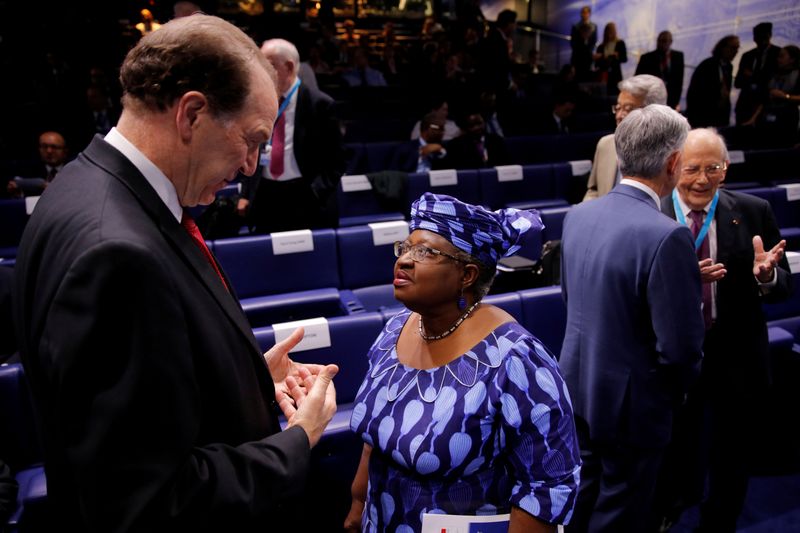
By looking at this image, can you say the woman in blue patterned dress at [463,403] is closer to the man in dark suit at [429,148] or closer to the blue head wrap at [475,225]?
the blue head wrap at [475,225]

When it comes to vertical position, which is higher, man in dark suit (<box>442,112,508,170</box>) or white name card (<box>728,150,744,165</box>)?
man in dark suit (<box>442,112,508,170</box>)

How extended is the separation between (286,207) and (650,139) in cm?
222

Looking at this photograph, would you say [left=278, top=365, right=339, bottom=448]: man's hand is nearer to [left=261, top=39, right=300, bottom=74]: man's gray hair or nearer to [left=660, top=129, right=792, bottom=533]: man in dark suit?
[left=660, top=129, right=792, bottom=533]: man in dark suit

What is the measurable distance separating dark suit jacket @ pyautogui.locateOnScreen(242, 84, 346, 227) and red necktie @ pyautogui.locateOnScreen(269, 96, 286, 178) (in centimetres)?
7

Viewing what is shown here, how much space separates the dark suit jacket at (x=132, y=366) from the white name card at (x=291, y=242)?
2.13m

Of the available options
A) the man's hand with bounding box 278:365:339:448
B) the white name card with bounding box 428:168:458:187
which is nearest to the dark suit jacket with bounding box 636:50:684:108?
the white name card with bounding box 428:168:458:187

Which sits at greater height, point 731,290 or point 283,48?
point 283,48

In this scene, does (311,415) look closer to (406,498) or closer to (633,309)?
(406,498)

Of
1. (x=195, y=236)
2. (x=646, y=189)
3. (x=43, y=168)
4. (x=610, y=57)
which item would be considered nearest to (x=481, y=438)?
(x=195, y=236)

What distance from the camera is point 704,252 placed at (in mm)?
2010

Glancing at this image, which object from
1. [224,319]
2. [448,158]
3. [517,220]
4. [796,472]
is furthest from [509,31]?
[224,319]

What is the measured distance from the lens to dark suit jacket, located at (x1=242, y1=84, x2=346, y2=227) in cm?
319

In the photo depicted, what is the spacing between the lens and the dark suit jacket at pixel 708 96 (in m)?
6.43

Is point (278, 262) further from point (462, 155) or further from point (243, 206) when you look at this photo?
point (462, 155)
